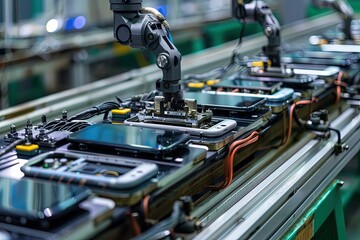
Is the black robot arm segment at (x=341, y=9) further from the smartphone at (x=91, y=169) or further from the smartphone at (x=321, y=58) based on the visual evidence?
the smartphone at (x=91, y=169)

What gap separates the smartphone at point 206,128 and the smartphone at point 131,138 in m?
0.08

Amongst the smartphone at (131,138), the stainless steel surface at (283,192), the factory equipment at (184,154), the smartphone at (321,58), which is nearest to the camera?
the factory equipment at (184,154)

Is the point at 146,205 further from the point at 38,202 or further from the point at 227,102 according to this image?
the point at 227,102

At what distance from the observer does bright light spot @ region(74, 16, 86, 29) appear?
5.66m

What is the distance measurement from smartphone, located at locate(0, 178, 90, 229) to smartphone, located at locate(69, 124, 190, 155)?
0.91ft

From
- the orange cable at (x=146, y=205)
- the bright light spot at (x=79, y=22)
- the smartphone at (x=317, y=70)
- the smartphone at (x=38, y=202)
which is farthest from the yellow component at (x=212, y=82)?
the bright light spot at (x=79, y=22)

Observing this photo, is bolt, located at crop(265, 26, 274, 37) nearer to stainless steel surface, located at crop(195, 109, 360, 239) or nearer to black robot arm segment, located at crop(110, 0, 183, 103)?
stainless steel surface, located at crop(195, 109, 360, 239)

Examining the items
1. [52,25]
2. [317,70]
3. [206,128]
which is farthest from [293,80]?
[52,25]

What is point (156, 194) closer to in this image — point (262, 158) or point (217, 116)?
→ point (217, 116)

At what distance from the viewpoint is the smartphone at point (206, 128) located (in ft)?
5.89

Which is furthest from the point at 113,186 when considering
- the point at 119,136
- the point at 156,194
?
the point at 119,136

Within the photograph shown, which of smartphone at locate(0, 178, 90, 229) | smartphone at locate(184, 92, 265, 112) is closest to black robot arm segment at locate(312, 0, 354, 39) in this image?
smartphone at locate(184, 92, 265, 112)

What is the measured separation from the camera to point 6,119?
2477mm

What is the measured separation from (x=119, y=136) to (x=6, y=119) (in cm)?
100
